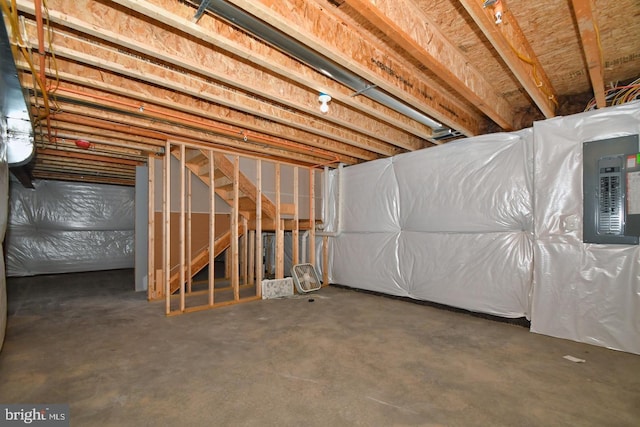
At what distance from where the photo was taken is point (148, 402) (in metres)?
1.78

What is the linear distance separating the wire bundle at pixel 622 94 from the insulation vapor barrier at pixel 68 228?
9011 millimetres

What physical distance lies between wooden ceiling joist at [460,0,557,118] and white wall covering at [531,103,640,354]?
0.40 metres

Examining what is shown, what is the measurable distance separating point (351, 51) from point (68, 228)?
7847 mm

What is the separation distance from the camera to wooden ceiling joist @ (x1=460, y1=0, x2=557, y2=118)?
5.42 feet

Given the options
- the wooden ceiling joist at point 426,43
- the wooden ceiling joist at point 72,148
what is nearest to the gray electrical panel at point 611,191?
the wooden ceiling joist at point 426,43

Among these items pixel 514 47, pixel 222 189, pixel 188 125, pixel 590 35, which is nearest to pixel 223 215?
pixel 222 189

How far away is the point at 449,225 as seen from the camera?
12.2 ft

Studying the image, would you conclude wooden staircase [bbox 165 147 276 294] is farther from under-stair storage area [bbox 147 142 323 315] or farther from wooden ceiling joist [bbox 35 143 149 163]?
wooden ceiling joist [bbox 35 143 149 163]

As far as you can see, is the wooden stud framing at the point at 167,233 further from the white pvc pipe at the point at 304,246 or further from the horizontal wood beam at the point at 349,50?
the horizontal wood beam at the point at 349,50

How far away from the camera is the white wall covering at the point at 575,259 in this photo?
249 centimetres

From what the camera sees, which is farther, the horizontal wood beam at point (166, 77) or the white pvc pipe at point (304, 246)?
the white pvc pipe at point (304, 246)

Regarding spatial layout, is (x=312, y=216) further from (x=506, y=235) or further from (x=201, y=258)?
(x=506, y=235)

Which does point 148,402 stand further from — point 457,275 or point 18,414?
point 457,275

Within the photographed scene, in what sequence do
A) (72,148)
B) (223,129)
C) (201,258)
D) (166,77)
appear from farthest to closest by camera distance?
1. (201,258)
2. (72,148)
3. (223,129)
4. (166,77)
